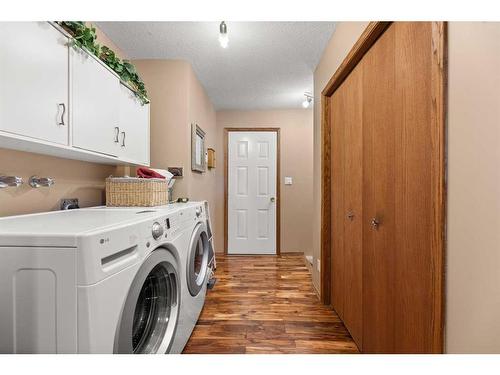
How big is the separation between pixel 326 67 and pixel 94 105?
1.84 metres

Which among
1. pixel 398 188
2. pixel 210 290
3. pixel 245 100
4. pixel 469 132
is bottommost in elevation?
pixel 210 290

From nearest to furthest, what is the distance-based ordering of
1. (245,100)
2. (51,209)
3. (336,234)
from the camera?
1. (51,209)
2. (336,234)
3. (245,100)

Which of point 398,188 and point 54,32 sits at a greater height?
point 54,32

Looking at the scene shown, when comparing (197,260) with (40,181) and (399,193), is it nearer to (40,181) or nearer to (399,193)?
(40,181)

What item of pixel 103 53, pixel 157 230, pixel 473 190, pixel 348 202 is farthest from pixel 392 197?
pixel 103 53

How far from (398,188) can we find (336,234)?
1.00m

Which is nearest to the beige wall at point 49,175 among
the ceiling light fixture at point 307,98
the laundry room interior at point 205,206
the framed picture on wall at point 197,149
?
the laundry room interior at point 205,206

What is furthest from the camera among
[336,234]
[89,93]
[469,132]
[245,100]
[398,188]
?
[245,100]

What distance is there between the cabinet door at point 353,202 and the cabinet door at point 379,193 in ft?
0.26

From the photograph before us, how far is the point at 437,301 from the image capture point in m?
0.83

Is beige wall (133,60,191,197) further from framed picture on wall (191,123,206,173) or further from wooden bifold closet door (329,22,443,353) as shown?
wooden bifold closet door (329,22,443,353)

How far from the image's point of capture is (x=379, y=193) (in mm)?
1282

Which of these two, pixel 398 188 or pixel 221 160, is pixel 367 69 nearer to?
pixel 398 188

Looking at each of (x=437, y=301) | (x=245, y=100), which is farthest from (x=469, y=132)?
(x=245, y=100)
